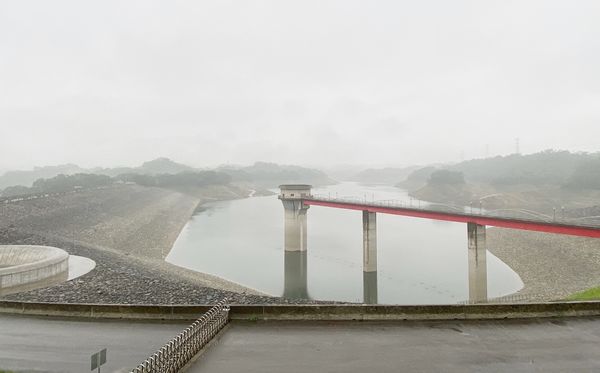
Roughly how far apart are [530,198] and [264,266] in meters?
85.8

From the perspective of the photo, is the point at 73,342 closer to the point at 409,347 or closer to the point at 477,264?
the point at 409,347

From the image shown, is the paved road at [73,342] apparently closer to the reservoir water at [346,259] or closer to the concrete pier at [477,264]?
the reservoir water at [346,259]

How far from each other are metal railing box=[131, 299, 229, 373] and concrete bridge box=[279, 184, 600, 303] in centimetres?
2449

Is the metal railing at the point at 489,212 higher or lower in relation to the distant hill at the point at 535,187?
lower

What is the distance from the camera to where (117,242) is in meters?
57.5

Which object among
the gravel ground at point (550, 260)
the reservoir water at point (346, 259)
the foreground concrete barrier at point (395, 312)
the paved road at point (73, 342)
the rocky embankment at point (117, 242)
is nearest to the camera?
the paved road at point (73, 342)

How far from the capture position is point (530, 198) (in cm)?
10200

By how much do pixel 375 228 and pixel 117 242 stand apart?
38.9 meters

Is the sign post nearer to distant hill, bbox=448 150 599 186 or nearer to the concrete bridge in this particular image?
the concrete bridge

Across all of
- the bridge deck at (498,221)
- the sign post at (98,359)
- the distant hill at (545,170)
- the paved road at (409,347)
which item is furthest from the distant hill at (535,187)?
the sign post at (98,359)

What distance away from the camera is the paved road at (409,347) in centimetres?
1034

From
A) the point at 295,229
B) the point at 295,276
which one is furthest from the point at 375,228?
the point at 295,229

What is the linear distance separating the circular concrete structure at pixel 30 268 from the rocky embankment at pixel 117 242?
4.72ft

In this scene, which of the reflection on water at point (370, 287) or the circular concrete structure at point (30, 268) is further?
the reflection on water at point (370, 287)
